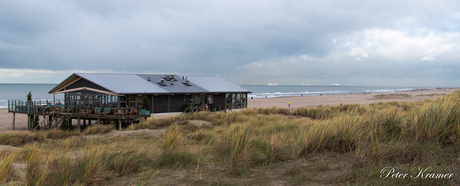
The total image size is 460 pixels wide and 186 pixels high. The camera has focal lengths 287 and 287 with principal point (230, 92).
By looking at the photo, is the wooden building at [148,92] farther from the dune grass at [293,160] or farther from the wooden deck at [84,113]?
the dune grass at [293,160]

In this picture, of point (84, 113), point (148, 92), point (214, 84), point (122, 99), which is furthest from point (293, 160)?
point (214, 84)

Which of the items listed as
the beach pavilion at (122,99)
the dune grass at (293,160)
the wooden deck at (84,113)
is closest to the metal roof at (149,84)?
the beach pavilion at (122,99)

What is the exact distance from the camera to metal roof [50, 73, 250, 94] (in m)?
22.3

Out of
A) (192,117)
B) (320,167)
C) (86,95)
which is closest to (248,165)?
(320,167)

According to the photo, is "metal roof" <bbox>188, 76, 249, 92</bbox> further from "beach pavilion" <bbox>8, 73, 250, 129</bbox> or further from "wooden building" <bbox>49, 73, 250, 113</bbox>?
"beach pavilion" <bbox>8, 73, 250, 129</bbox>

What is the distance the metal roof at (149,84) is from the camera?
22.3m

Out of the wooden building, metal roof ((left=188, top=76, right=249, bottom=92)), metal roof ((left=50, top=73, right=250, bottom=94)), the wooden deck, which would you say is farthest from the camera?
metal roof ((left=188, top=76, right=249, bottom=92))

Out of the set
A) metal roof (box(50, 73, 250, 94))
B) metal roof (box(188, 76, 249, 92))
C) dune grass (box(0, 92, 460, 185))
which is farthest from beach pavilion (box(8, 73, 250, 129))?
dune grass (box(0, 92, 460, 185))

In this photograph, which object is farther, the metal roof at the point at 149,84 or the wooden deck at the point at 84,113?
the metal roof at the point at 149,84

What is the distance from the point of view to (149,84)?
24531 millimetres

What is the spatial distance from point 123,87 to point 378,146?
20.9 meters

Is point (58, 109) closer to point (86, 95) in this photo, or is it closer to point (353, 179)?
point (86, 95)

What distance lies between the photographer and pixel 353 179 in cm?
371

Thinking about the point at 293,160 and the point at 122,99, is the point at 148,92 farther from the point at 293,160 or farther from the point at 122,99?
the point at 293,160
